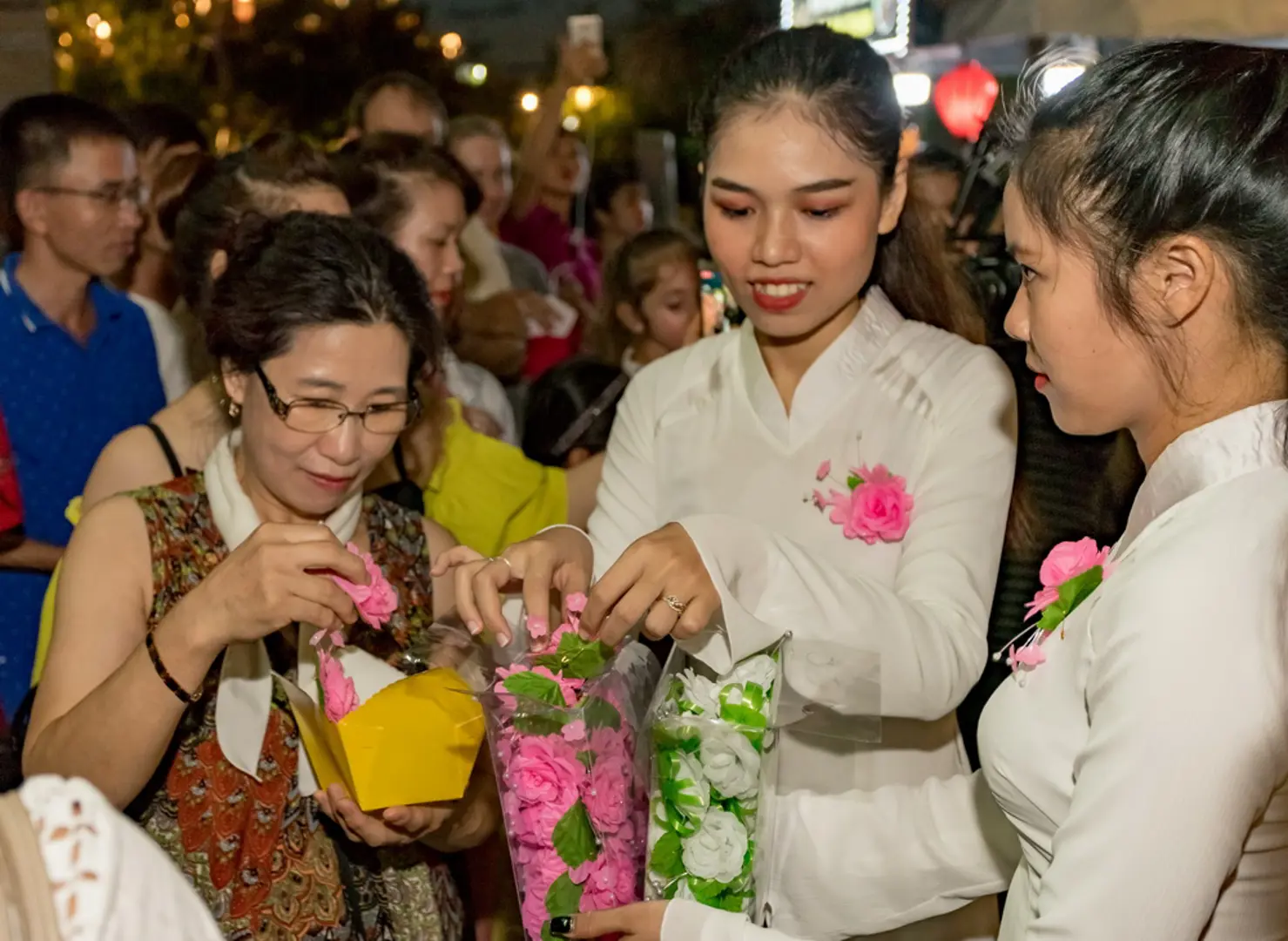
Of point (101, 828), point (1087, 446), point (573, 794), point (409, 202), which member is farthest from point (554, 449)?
point (101, 828)

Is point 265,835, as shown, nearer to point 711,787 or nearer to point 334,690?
point 334,690

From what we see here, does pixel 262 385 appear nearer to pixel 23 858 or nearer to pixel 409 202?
pixel 409 202

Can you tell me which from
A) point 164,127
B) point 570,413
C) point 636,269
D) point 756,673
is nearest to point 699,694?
point 756,673

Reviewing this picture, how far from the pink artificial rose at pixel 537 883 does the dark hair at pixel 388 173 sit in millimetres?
1568

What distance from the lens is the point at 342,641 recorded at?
58.8 inches

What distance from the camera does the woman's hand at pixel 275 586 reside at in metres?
1.46

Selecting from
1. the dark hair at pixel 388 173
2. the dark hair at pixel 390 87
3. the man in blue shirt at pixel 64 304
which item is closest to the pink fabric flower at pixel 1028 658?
the dark hair at pixel 388 173

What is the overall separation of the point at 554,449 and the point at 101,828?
227 cm

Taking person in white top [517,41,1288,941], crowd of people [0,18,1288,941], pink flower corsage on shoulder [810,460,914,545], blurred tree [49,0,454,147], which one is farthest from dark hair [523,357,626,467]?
blurred tree [49,0,454,147]

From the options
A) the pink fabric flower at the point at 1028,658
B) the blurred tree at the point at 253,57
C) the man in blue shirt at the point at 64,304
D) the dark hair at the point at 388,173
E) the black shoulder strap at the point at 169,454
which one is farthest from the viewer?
the blurred tree at the point at 253,57

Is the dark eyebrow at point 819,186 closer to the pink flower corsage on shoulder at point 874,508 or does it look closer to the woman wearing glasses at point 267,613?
the pink flower corsage on shoulder at point 874,508

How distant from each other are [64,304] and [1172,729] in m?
2.65

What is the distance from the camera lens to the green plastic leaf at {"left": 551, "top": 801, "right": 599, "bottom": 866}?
1208 millimetres

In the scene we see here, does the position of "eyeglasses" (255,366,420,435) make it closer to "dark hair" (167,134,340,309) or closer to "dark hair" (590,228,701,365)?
"dark hair" (167,134,340,309)
